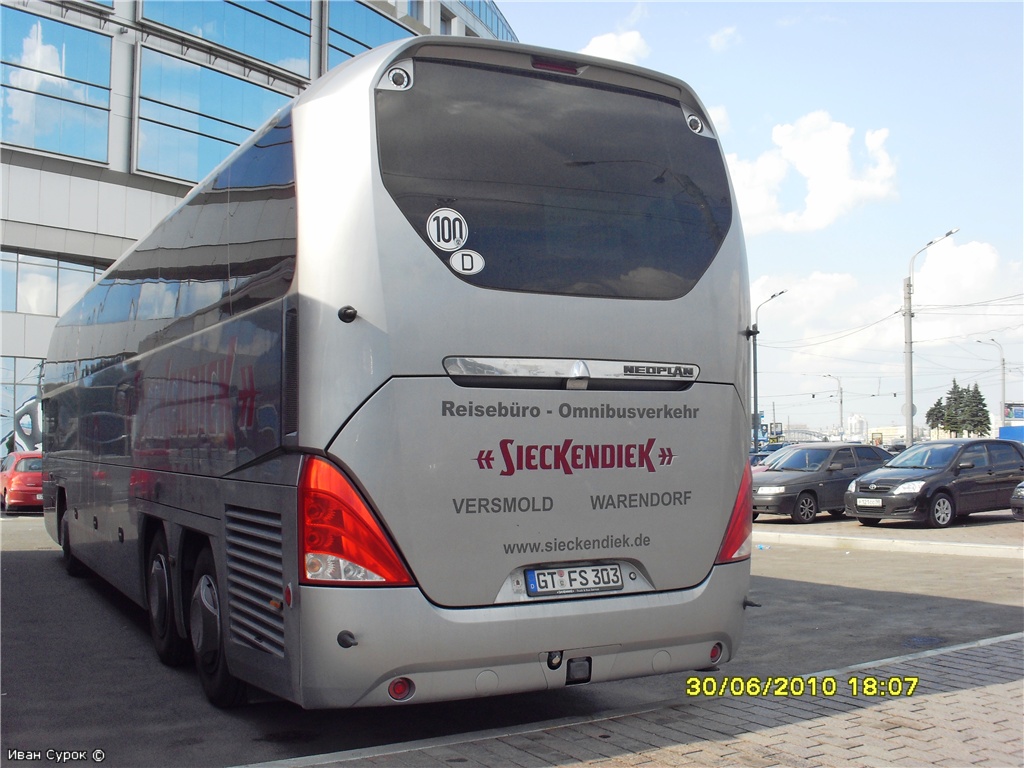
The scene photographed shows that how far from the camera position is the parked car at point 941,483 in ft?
62.8

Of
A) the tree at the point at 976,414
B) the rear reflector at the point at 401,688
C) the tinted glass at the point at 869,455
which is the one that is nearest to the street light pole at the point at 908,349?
the tinted glass at the point at 869,455

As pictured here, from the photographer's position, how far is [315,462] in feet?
15.7

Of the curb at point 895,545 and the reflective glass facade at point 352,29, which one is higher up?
the reflective glass facade at point 352,29

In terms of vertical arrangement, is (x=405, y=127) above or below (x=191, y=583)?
above

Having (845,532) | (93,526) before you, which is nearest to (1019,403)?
(845,532)

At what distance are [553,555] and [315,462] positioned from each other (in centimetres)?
128

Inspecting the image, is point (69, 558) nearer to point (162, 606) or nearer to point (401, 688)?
point (162, 606)

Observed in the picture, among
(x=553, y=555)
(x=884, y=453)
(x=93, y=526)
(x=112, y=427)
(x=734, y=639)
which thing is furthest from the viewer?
(x=884, y=453)

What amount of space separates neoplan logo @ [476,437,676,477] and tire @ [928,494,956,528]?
15.3m

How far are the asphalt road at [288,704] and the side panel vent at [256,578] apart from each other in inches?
25.8

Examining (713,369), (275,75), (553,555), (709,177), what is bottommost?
(553,555)

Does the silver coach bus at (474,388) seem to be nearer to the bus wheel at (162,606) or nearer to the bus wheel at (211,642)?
the bus wheel at (211,642)

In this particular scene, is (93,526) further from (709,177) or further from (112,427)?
(709,177)

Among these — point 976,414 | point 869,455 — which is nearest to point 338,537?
point 869,455
